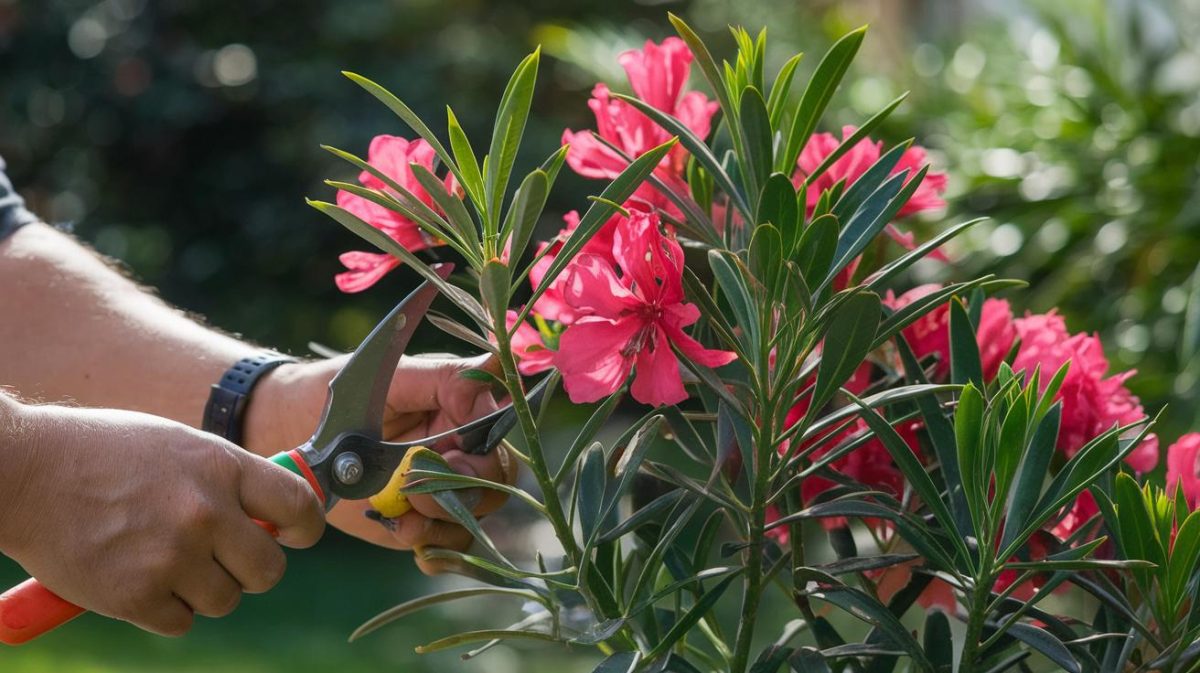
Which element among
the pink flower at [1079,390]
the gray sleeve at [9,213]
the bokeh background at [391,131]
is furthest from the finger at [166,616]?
the bokeh background at [391,131]

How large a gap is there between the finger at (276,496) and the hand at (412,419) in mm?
126

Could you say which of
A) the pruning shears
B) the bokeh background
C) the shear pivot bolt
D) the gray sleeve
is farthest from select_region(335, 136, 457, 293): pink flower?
the bokeh background

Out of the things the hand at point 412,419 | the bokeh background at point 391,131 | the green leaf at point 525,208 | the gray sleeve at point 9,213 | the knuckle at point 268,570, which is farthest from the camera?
the bokeh background at point 391,131

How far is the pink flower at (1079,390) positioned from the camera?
1.00 m

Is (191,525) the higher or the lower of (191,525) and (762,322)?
the lower

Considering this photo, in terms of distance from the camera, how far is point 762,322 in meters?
0.84

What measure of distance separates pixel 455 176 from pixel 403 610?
Answer: 319 mm

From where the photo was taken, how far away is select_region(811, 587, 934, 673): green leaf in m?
0.87

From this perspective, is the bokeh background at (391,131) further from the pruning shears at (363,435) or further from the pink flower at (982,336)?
the pruning shears at (363,435)

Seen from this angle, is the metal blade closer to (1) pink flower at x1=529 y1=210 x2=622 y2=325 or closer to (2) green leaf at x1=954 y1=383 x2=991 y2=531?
(1) pink flower at x1=529 y1=210 x2=622 y2=325

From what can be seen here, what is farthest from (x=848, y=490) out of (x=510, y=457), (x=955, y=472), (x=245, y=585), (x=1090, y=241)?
(x=1090, y=241)

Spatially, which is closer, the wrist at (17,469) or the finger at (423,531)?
the wrist at (17,469)

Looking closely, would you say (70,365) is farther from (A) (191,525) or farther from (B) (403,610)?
(B) (403,610)

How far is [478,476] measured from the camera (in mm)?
1087
